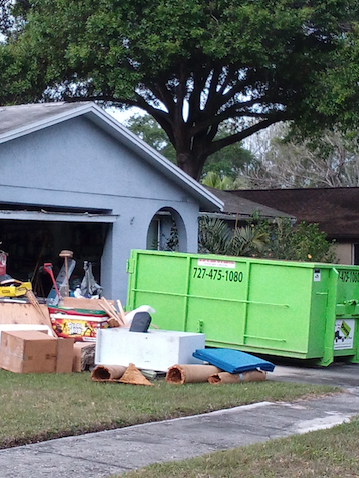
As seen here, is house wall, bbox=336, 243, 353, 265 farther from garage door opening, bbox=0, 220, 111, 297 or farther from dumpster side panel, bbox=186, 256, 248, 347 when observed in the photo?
dumpster side panel, bbox=186, 256, 248, 347

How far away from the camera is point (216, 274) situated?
515 inches

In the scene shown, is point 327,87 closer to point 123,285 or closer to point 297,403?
point 123,285

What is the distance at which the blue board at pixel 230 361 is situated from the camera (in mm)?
10266

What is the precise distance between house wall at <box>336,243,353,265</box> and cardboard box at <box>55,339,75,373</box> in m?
18.8

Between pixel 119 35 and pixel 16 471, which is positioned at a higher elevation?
pixel 119 35

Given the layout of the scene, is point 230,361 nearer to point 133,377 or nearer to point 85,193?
point 133,377

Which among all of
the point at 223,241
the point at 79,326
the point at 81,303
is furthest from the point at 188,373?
the point at 223,241

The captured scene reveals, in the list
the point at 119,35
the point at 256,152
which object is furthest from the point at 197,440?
the point at 256,152

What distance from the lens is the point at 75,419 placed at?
7.51 m

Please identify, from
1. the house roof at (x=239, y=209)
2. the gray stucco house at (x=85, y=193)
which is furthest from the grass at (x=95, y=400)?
the house roof at (x=239, y=209)

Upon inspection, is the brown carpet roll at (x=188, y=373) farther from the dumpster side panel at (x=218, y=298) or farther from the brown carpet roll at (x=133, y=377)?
the dumpster side panel at (x=218, y=298)

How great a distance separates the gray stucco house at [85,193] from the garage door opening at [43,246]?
2 cm

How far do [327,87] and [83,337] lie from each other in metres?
15.1

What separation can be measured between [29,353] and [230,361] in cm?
270
